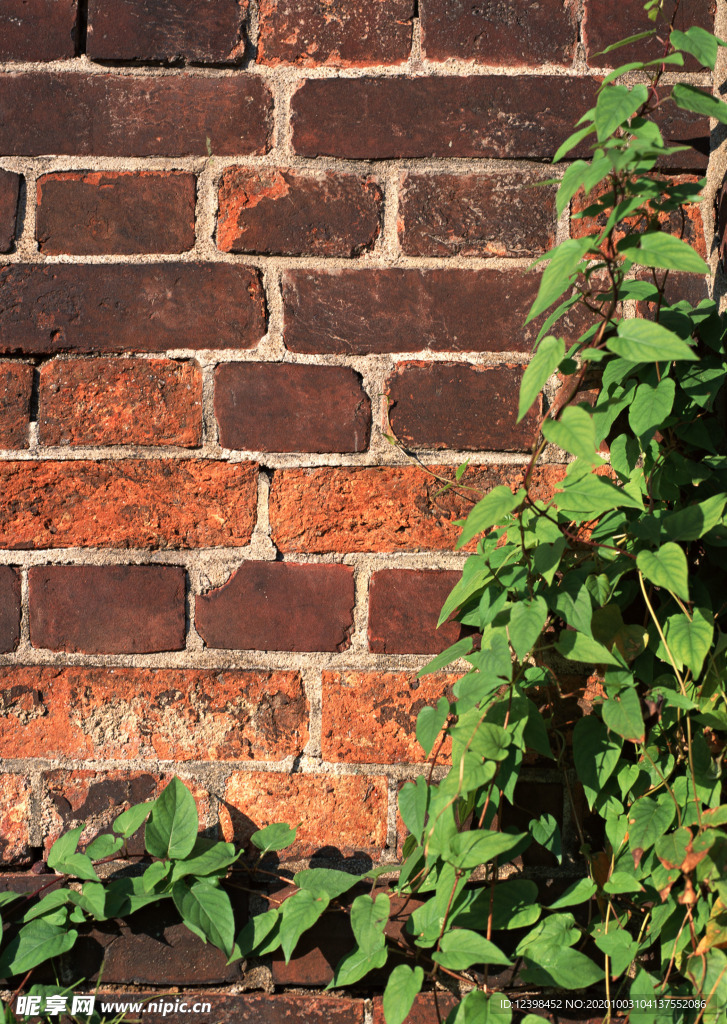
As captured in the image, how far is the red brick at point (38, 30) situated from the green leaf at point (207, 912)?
2.78ft

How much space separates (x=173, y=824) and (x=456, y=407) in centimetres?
50

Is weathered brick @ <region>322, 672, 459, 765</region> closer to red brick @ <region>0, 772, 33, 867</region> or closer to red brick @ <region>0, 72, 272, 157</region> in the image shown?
red brick @ <region>0, 772, 33, 867</region>

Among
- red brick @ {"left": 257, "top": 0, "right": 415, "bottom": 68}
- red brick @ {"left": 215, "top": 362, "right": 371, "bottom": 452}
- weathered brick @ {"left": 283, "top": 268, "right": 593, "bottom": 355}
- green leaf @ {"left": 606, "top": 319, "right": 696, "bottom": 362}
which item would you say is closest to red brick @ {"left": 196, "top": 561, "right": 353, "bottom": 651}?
red brick @ {"left": 215, "top": 362, "right": 371, "bottom": 452}

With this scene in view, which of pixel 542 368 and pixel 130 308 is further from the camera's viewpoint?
pixel 130 308

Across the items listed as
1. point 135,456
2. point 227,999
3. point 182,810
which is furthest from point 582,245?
point 227,999

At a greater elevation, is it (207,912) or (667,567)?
(667,567)

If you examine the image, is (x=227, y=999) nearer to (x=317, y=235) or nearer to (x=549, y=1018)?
(x=549, y=1018)

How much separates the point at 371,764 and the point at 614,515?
1.14ft

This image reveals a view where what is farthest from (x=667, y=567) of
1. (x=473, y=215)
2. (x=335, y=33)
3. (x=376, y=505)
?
(x=335, y=33)

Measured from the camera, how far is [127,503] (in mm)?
758

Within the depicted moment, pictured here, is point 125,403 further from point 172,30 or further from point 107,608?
point 172,30

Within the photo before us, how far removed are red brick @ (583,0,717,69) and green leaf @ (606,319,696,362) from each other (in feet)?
1.25

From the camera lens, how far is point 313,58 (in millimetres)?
759

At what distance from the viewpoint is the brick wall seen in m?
0.75
